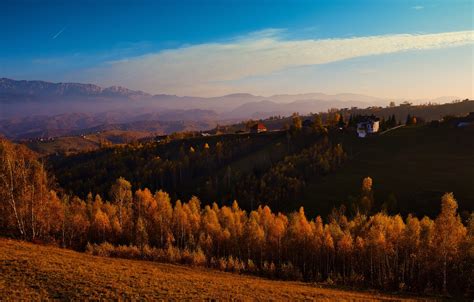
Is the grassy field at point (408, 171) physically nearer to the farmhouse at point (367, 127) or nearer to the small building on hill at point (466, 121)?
the small building on hill at point (466, 121)

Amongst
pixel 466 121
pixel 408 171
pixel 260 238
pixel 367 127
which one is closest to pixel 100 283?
pixel 260 238

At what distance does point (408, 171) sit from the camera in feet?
433

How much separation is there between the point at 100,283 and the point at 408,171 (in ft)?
405

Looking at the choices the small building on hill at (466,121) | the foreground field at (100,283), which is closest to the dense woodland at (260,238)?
the foreground field at (100,283)

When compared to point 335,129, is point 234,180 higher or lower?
lower

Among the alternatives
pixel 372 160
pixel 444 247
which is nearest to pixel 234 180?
pixel 372 160

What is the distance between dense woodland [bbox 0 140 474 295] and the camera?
57281 mm

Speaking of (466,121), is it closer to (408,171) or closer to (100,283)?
(408,171)

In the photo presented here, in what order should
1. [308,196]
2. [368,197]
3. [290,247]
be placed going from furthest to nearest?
[308,196] → [368,197] → [290,247]

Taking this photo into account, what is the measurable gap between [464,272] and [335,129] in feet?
471

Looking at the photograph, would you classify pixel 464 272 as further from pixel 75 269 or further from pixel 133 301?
pixel 75 269

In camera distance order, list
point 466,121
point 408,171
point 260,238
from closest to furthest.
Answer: point 260,238 → point 408,171 → point 466,121

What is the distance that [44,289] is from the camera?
3112 centimetres

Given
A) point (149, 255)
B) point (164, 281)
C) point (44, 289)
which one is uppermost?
point (44, 289)
